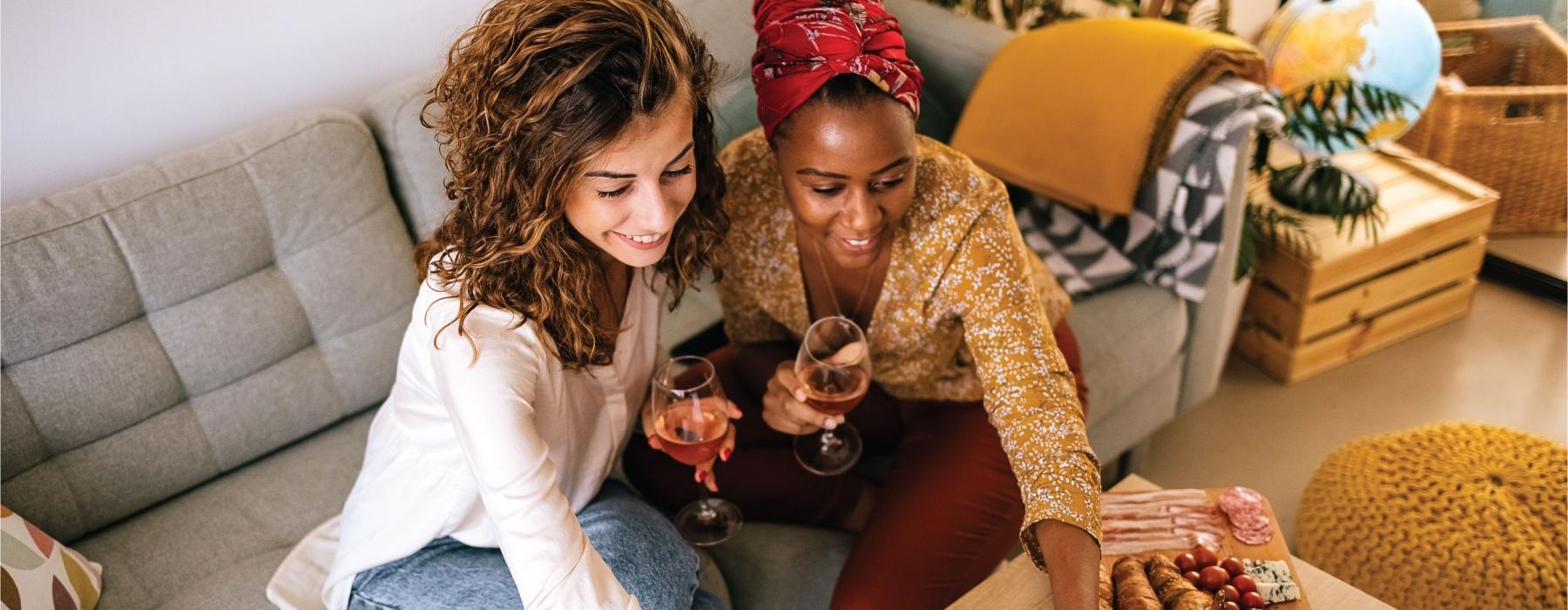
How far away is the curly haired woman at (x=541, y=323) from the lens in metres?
1.16

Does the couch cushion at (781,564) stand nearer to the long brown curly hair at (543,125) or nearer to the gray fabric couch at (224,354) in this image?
the gray fabric couch at (224,354)

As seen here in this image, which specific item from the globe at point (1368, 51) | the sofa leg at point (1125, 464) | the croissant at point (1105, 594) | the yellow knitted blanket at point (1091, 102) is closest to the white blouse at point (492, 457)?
the croissant at point (1105, 594)

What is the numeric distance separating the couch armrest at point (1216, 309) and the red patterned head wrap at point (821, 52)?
926mm

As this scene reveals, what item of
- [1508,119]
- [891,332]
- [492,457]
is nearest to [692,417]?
[492,457]

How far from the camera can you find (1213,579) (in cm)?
127

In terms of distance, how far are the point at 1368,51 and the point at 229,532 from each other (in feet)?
8.00

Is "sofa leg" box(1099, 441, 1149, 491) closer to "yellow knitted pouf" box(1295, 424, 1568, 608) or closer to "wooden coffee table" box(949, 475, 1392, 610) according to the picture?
"yellow knitted pouf" box(1295, 424, 1568, 608)

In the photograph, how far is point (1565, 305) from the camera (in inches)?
108

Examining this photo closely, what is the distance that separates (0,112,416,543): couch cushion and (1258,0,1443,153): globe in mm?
1992

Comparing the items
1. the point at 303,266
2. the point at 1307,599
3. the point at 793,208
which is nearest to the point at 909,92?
the point at 793,208

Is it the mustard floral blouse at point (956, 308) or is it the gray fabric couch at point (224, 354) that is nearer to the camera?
the mustard floral blouse at point (956, 308)

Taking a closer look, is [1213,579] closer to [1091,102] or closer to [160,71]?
[1091,102]

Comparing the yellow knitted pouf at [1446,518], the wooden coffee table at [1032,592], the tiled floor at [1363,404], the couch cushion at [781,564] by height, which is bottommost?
the tiled floor at [1363,404]

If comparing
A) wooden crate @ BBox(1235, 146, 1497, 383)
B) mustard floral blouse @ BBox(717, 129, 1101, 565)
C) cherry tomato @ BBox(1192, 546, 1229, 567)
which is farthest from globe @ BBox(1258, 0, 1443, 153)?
cherry tomato @ BBox(1192, 546, 1229, 567)
